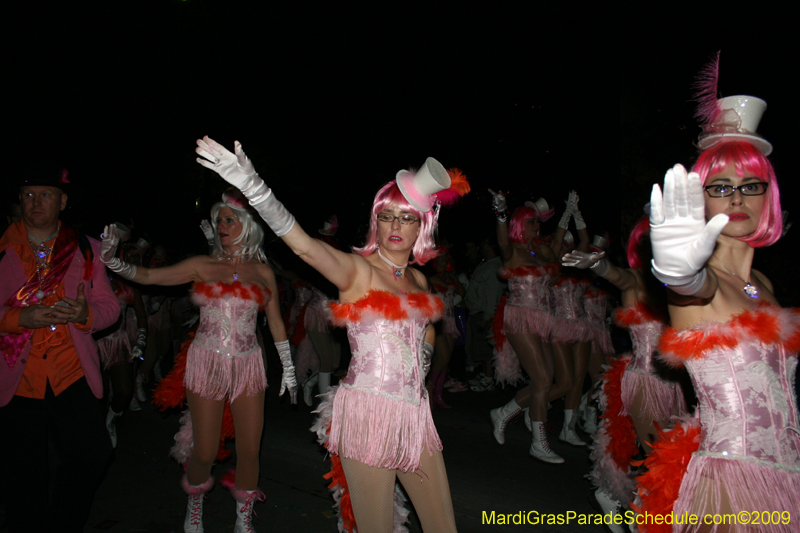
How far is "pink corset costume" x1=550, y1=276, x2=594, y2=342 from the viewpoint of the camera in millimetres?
5852

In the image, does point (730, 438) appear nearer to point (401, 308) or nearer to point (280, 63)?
point (401, 308)

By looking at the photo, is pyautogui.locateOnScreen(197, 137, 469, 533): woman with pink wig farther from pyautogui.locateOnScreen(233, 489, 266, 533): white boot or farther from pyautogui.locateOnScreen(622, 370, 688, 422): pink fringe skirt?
pyautogui.locateOnScreen(622, 370, 688, 422): pink fringe skirt

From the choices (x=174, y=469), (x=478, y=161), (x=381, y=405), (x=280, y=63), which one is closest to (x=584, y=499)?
(x=381, y=405)

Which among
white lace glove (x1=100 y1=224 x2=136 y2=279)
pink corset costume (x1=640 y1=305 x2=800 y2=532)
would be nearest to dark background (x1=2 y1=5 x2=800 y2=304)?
white lace glove (x1=100 y1=224 x2=136 y2=279)

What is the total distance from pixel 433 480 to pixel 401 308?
0.84 meters

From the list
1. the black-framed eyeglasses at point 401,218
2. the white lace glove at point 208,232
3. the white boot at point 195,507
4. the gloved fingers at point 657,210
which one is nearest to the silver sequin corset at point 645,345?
the black-framed eyeglasses at point 401,218

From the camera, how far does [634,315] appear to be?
396 cm

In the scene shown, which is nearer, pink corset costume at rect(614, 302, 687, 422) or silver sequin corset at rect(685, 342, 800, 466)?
silver sequin corset at rect(685, 342, 800, 466)

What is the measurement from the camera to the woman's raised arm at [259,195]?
222 centimetres

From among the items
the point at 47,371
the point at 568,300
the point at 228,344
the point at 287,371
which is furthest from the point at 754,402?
the point at 568,300

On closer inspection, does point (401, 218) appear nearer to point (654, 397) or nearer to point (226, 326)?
point (226, 326)

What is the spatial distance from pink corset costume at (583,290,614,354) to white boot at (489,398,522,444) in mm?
1215

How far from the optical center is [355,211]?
54.1 feet

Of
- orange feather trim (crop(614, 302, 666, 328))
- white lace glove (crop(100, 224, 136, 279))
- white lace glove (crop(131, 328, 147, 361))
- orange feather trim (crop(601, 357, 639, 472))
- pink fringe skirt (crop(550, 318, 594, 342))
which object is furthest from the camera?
pink fringe skirt (crop(550, 318, 594, 342))
